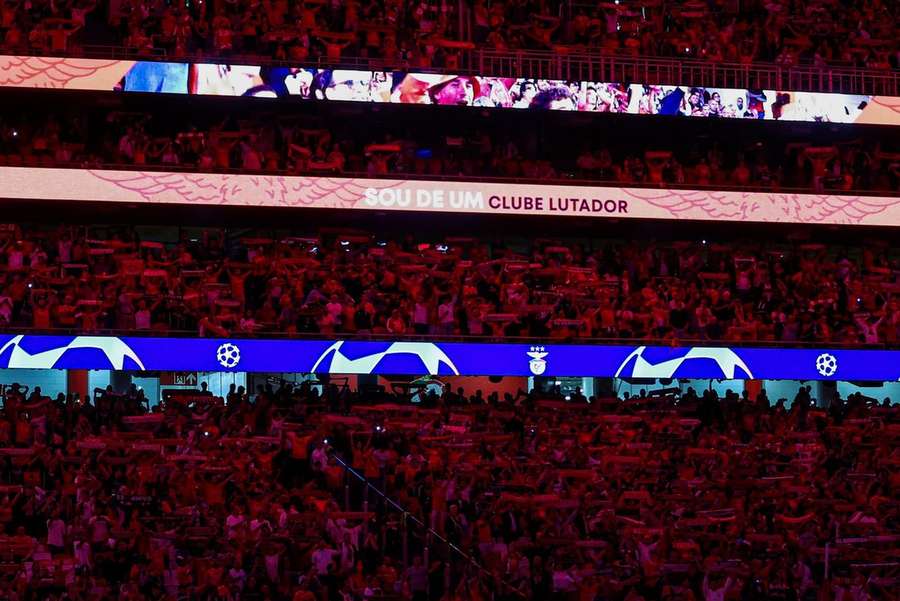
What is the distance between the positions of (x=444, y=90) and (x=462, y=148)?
Answer: 259 centimetres

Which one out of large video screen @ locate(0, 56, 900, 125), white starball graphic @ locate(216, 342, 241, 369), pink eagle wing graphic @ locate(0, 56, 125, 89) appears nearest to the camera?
white starball graphic @ locate(216, 342, 241, 369)

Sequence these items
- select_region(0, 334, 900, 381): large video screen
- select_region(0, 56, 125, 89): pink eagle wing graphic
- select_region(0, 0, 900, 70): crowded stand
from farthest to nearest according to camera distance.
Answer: select_region(0, 0, 900, 70): crowded stand
select_region(0, 56, 125, 89): pink eagle wing graphic
select_region(0, 334, 900, 381): large video screen

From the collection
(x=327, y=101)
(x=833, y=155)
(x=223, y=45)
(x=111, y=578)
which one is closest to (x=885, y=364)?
(x=833, y=155)

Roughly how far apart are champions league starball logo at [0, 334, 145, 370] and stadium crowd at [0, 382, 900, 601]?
0.93 m

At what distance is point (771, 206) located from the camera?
32938 mm

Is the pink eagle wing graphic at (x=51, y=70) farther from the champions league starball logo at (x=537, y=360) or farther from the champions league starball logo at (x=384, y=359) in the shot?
the champions league starball logo at (x=537, y=360)

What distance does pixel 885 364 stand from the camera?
31.6 metres

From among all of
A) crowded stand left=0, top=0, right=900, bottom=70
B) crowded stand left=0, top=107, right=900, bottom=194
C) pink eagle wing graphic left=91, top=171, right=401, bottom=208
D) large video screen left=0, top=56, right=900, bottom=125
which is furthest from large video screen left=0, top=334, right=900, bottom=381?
crowded stand left=0, top=0, right=900, bottom=70

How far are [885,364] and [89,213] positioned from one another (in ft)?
49.2

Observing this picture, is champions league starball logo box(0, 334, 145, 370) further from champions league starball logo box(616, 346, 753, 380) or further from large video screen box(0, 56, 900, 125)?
champions league starball logo box(616, 346, 753, 380)

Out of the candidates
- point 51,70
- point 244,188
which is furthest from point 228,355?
point 51,70

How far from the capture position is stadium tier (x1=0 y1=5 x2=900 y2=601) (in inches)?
963

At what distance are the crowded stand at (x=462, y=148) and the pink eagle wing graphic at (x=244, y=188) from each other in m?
0.20

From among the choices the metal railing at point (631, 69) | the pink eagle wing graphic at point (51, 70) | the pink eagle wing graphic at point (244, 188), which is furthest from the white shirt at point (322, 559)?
the pink eagle wing graphic at point (51, 70)
